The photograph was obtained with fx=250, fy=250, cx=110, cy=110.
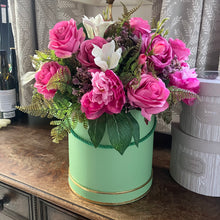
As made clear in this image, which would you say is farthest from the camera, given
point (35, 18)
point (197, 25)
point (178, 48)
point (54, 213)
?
point (35, 18)

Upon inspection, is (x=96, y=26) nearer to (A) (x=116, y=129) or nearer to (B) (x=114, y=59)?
(B) (x=114, y=59)

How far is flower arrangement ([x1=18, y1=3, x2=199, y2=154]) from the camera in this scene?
493 millimetres

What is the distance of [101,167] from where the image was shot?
0.62 m

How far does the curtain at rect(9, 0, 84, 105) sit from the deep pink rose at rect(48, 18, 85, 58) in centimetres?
76

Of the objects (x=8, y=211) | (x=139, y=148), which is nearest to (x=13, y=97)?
(x=8, y=211)

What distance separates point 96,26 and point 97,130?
9.0 inches

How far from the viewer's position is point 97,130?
0.55m

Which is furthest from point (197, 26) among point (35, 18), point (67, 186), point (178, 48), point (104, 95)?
point (35, 18)

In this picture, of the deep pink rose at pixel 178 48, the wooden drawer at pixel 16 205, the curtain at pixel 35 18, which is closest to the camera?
the deep pink rose at pixel 178 48

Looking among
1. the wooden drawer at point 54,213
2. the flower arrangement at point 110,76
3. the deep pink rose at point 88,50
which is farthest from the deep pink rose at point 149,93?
the wooden drawer at point 54,213

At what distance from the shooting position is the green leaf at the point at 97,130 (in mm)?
548

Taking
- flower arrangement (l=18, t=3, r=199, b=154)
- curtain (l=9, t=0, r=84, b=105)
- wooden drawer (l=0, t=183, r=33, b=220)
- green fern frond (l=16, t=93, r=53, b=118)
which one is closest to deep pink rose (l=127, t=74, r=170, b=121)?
flower arrangement (l=18, t=3, r=199, b=154)

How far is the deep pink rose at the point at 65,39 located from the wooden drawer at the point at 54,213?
42cm

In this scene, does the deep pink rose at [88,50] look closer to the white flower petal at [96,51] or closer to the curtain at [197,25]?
the white flower petal at [96,51]
